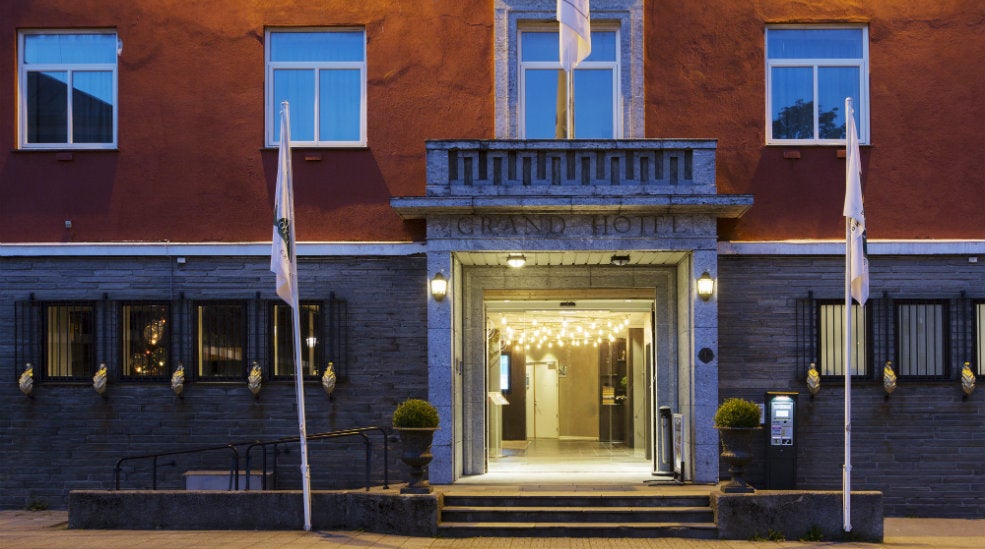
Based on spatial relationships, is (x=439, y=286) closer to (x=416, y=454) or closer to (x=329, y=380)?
(x=329, y=380)

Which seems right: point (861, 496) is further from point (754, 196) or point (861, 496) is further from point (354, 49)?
point (354, 49)

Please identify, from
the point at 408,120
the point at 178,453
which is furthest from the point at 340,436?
the point at 408,120

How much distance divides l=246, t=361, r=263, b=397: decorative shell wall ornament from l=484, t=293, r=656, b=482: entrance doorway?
369 centimetres

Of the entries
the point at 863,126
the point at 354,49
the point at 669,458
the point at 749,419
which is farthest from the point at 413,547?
the point at 863,126

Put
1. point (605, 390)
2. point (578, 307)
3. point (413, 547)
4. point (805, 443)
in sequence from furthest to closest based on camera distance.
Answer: point (605, 390) → point (578, 307) → point (805, 443) → point (413, 547)

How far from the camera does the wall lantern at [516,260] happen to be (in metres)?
16.3

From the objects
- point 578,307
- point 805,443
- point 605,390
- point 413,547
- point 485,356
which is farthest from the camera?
point 605,390

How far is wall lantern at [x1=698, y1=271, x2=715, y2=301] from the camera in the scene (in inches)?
613

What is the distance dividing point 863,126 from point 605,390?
8472mm

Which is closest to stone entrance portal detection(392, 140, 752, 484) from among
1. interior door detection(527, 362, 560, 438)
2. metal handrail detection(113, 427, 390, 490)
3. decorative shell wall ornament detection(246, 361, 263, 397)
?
metal handrail detection(113, 427, 390, 490)

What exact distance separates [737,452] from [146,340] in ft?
27.0

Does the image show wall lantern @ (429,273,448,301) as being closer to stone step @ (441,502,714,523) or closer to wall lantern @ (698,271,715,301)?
stone step @ (441,502,714,523)

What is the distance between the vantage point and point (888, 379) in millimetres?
15789

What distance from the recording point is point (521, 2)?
16.6 m
